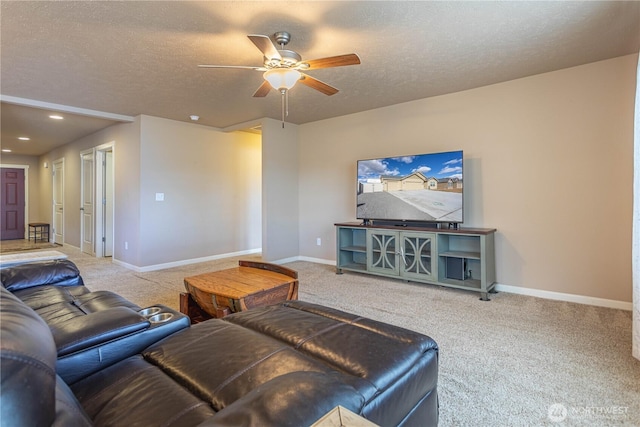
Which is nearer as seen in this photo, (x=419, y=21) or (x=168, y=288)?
(x=419, y=21)

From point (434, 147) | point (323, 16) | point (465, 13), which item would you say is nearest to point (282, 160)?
point (434, 147)

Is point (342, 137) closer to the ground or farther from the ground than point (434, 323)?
farther from the ground

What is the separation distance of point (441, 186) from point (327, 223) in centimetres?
202

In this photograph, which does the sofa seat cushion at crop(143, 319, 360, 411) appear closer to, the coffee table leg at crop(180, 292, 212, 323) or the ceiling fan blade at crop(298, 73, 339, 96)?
the coffee table leg at crop(180, 292, 212, 323)

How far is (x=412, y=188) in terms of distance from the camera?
4051 mm

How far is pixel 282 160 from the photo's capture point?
5.39 m

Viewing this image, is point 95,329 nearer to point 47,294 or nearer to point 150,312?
point 150,312

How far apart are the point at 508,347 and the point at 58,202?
9446mm

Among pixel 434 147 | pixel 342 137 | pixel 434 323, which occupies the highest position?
pixel 342 137

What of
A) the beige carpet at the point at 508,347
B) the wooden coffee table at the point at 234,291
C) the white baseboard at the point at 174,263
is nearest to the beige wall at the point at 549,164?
the beige carpet at the point at 508,347

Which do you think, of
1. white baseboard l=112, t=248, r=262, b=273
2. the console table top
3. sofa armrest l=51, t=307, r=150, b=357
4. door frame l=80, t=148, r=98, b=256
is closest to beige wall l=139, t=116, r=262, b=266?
white baseboard l=112, t=248, r=262, b=273

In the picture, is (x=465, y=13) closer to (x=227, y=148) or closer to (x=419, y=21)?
(x=419, y=21)

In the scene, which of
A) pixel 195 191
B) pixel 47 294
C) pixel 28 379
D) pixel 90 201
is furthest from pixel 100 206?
pixel 28 379

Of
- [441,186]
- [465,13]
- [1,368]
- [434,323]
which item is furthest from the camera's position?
[441,186]
